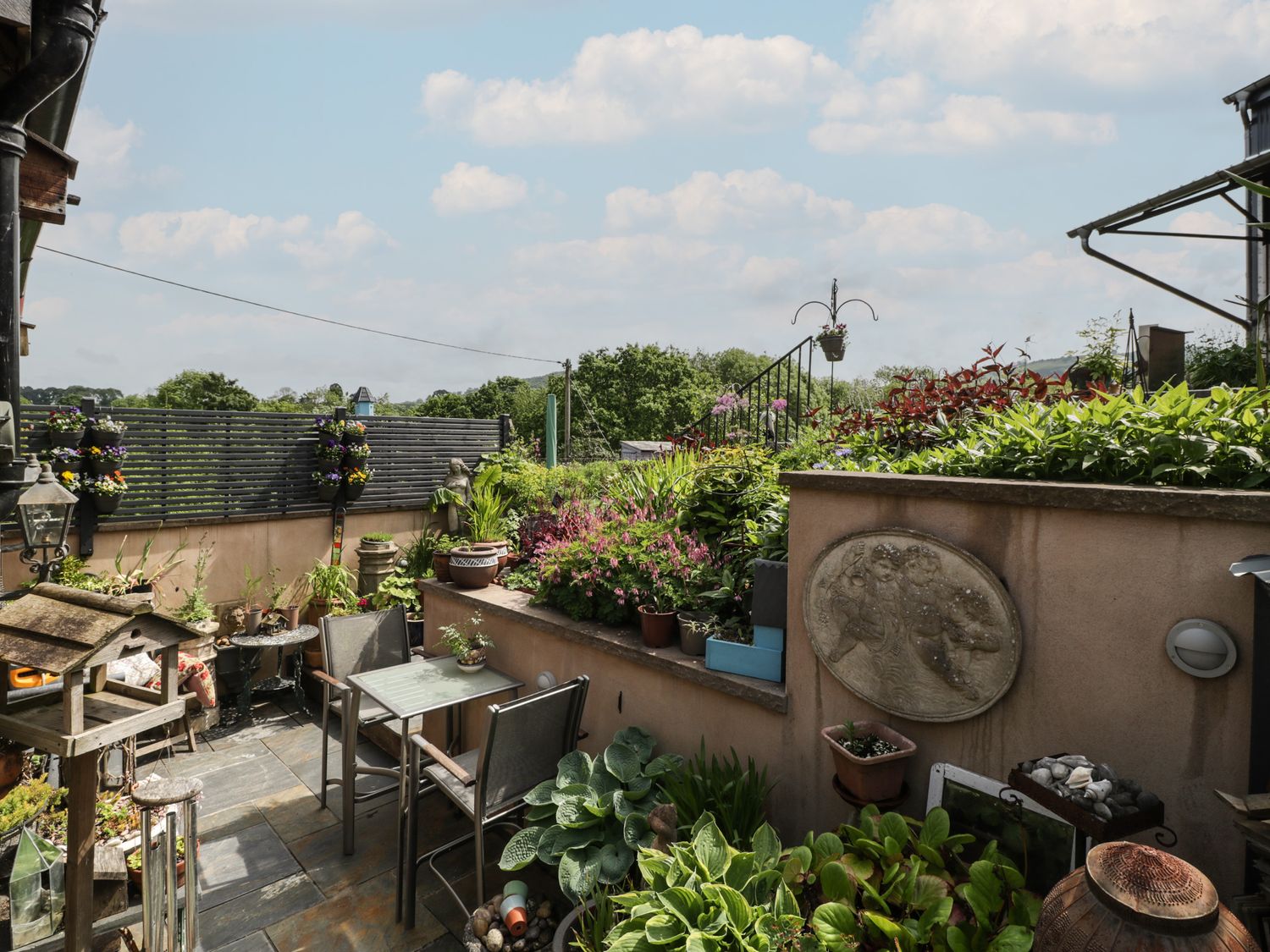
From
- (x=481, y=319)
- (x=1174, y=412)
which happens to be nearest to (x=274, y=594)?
(x=1174, y=412)

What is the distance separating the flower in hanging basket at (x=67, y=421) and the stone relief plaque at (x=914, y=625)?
5.32 meters

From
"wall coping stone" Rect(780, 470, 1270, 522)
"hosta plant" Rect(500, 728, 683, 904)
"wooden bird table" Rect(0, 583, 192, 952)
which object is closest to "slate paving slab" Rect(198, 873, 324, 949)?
"wooden bird table" Rect(0, 583, 192, 952)

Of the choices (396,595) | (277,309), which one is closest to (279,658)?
(396,595)

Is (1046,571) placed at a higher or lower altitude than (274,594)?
higher

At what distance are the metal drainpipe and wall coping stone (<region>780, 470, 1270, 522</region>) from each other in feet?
9.13

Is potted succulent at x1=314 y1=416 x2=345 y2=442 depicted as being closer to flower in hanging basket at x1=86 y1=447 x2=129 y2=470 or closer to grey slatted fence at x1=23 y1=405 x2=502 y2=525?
grey slatted fence at x1=23 y1=405 x2=502 y2=525

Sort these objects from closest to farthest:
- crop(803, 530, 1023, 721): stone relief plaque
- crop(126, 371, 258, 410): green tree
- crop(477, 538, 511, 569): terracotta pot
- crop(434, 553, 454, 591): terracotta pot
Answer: crop(803, 530, 1023, 721): stone relief plaque < crop(477, 538, 511, 569): terracotta pot < crop(434, 553, 454, 591): terracotta pot < crop(126, 371, 258, 410): green tree

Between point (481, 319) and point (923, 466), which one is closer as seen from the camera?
point (923, 466)

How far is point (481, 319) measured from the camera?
2344cm

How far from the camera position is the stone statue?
6613 millimetres

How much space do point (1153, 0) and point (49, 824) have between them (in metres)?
5.34

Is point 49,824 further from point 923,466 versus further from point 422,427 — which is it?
point 422,427

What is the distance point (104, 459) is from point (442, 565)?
9.00 feet

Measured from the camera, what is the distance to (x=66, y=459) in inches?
179
